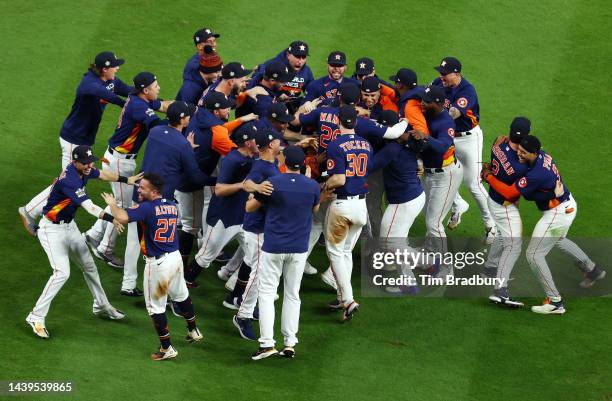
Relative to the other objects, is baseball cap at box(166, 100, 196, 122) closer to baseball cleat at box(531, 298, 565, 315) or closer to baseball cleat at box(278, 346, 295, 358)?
baseball cleat at box(278, 346, 295, 358)

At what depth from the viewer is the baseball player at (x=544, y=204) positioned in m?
11.6

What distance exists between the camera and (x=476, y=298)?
40.4ft

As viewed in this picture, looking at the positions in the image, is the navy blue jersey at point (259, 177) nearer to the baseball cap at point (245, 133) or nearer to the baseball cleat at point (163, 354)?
the baseball cap at point (245, 133)

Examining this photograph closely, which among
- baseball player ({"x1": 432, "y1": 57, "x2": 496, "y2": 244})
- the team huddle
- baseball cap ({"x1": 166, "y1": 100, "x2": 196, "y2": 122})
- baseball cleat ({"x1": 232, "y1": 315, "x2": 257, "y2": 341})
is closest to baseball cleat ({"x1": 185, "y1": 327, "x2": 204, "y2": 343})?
the team huddle

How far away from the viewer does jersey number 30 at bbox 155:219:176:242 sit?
10562mm

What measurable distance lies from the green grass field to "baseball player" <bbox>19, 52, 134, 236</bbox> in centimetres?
52

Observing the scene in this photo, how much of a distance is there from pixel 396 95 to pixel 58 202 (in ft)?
12.8

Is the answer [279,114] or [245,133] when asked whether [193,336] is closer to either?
[245,133]

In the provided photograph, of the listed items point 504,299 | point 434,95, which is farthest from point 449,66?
point 504,299

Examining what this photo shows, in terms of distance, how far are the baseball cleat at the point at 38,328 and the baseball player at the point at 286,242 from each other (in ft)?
6.44

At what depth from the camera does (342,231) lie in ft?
38.4

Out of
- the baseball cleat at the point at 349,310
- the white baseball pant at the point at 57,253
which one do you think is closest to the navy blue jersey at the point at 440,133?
the baseball cleat at the point at 349,310

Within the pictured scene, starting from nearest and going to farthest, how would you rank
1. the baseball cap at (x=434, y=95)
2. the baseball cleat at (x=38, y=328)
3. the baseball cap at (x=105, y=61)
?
the baseball cleat at (x=38, y=328)
the baseball cap at (x=434, y=95)
the baseball cap at (x=105, y=61)

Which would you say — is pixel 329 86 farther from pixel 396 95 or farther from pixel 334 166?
pixel 334 166
